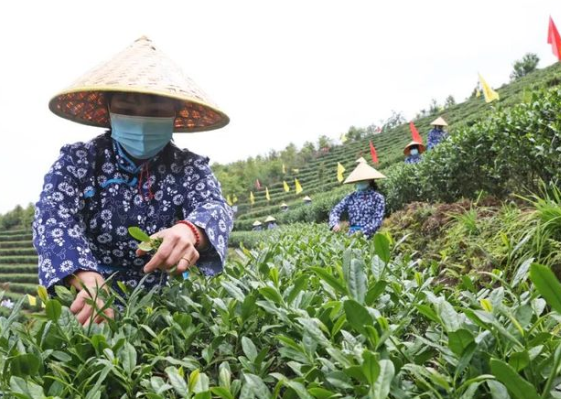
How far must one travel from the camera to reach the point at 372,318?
0.70 m

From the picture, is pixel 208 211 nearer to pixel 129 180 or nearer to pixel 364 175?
pixel 129 180

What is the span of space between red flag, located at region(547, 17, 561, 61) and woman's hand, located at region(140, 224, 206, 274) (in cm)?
1174

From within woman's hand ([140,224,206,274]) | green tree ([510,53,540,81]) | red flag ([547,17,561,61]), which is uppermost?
green tree ([510,53,540,81])

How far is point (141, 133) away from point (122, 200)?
24cm

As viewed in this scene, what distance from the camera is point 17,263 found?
33.0m

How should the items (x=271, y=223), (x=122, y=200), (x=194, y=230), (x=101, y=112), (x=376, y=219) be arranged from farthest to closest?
(x=271, y=223) → (x=376, y=219) → (x=101, y=112) → (x=122, y=200) → (x=194, y=230)

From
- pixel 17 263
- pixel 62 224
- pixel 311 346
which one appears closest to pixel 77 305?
pixel 62 224

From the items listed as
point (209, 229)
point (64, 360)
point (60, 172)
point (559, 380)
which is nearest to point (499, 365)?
point (559, 380)

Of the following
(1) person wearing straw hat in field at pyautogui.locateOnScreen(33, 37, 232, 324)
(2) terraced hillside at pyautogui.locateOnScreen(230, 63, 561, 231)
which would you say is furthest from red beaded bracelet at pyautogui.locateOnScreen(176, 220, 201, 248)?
(2) terraced hillside at pyautogui.locateOnScreen(230, 63, 561, 231)

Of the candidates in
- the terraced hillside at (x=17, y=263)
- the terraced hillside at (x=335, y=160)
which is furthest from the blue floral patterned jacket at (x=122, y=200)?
the terraced hillside at (x=17, y=263)

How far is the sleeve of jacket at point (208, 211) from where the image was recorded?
1.37m

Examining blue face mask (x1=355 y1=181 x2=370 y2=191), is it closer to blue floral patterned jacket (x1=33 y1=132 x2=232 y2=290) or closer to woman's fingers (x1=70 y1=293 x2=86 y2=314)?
blue floral patterned jacket (x1=33 y1=132 x2=232 y2=290)

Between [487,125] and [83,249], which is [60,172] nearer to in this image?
[83,249]

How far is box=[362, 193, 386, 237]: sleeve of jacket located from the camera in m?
5.11
